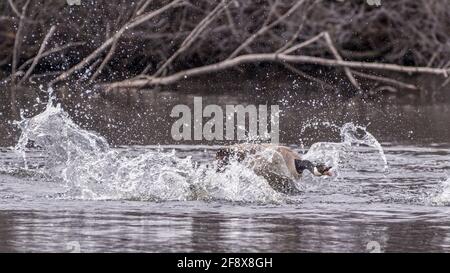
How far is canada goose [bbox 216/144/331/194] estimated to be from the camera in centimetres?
1138

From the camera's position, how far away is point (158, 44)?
953 inches

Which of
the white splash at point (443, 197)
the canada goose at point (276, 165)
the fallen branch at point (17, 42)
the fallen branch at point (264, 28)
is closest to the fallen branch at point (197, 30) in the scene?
the fallen branch at point (264, 28)

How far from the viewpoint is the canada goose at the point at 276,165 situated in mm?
11380

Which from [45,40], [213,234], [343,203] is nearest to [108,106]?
[45,40]

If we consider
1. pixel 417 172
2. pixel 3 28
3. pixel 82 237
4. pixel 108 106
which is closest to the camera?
pixel 82 237

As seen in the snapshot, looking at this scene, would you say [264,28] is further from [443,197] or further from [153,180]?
[443,197]

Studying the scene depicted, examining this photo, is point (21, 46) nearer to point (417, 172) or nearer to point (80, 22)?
point (80, 22)

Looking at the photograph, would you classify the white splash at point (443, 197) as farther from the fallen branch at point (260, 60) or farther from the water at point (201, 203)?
the fallen branch at point (260, 60)

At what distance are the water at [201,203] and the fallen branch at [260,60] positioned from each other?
765cm

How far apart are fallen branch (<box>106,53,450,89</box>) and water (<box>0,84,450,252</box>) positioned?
7.65m

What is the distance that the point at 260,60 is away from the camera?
75.3 feet

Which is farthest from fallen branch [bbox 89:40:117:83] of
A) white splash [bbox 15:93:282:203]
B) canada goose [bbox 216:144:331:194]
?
canada goose [bbox 216:144:331:194]

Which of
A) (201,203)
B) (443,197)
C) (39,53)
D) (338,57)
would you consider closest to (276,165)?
(201,203)

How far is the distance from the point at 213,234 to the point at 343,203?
2.10 meters
